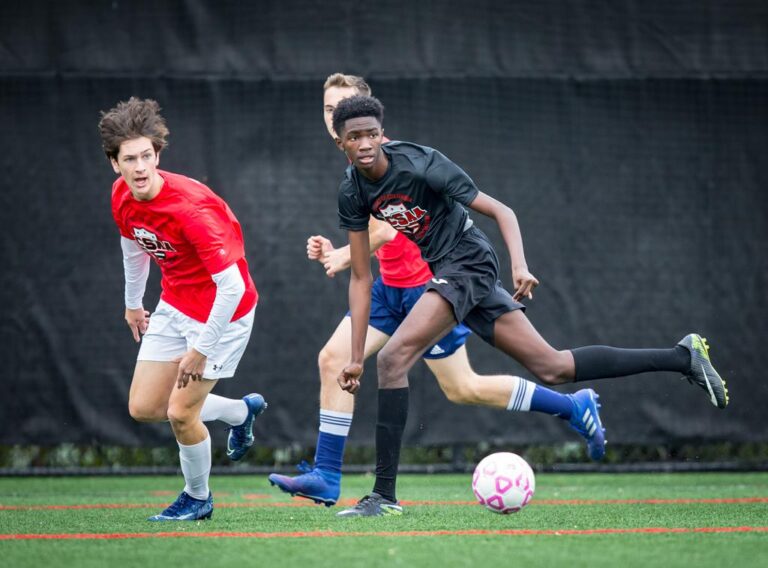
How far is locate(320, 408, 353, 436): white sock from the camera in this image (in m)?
5.38

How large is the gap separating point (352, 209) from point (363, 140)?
355mm

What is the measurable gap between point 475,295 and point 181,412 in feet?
4.55

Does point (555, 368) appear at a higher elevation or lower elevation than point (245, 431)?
higher

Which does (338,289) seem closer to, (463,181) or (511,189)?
(511,189)

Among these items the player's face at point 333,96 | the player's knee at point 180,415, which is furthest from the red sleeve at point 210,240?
the player's face at point 333,96

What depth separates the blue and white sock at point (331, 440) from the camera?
5273mm

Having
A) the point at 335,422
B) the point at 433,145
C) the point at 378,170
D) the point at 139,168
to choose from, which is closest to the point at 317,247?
the point at 378,170

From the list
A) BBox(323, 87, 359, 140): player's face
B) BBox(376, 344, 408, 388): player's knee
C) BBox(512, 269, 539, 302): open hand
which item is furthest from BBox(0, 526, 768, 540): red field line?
BBox(323, 87, 359, 140): player's face

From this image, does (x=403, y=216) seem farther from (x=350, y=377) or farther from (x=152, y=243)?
(x=152, y=243)

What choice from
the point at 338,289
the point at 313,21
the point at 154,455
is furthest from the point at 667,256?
the point at 154,455

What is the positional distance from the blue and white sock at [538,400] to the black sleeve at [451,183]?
146 cm

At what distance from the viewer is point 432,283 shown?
193 inches

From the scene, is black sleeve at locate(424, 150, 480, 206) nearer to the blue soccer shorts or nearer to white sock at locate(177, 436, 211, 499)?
the blue soccer shorts

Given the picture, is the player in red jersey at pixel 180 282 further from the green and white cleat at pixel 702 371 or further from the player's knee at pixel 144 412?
the green and white cleat at pixel 702 371
